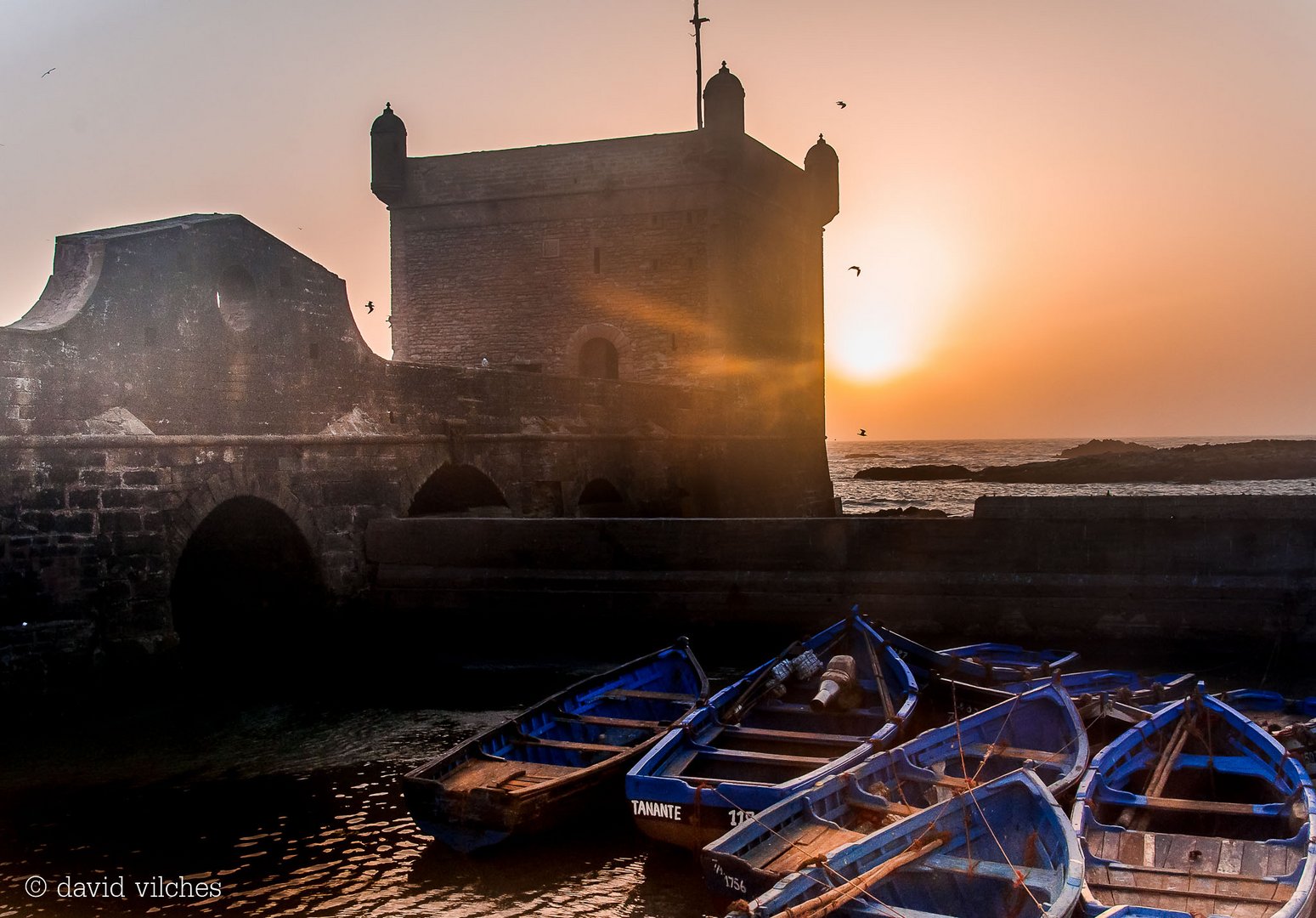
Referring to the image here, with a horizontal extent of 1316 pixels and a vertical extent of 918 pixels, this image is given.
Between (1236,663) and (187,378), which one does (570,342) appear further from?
(1236,663)

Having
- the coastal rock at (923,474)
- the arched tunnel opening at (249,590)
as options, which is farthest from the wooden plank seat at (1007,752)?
the coastal rock at (923,474)

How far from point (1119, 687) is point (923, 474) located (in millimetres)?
73309

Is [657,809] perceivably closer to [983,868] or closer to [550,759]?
[550,759]

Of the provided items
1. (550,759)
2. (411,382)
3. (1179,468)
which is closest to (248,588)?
(411,382)

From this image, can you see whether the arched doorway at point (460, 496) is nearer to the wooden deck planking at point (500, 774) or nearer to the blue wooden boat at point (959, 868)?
the wooden deck planking at point (500, 774)

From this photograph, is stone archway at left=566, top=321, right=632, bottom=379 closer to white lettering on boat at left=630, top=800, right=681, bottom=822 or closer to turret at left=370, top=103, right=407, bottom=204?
turret at left=370, top=103, right=407, bottom=204

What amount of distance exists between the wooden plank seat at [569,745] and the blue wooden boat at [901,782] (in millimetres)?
1776

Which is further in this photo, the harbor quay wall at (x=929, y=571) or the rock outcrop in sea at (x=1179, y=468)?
the rock outcrop in sea at (x=1179, y=468)

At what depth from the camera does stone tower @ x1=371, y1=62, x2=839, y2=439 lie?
23.9 meters

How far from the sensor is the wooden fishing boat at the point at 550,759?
659cm

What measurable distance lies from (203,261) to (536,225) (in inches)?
504

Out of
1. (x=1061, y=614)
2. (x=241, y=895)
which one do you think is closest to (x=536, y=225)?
(x=1061, y=614)

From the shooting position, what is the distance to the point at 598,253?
2450 centimetres

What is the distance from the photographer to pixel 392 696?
38.2 feet
